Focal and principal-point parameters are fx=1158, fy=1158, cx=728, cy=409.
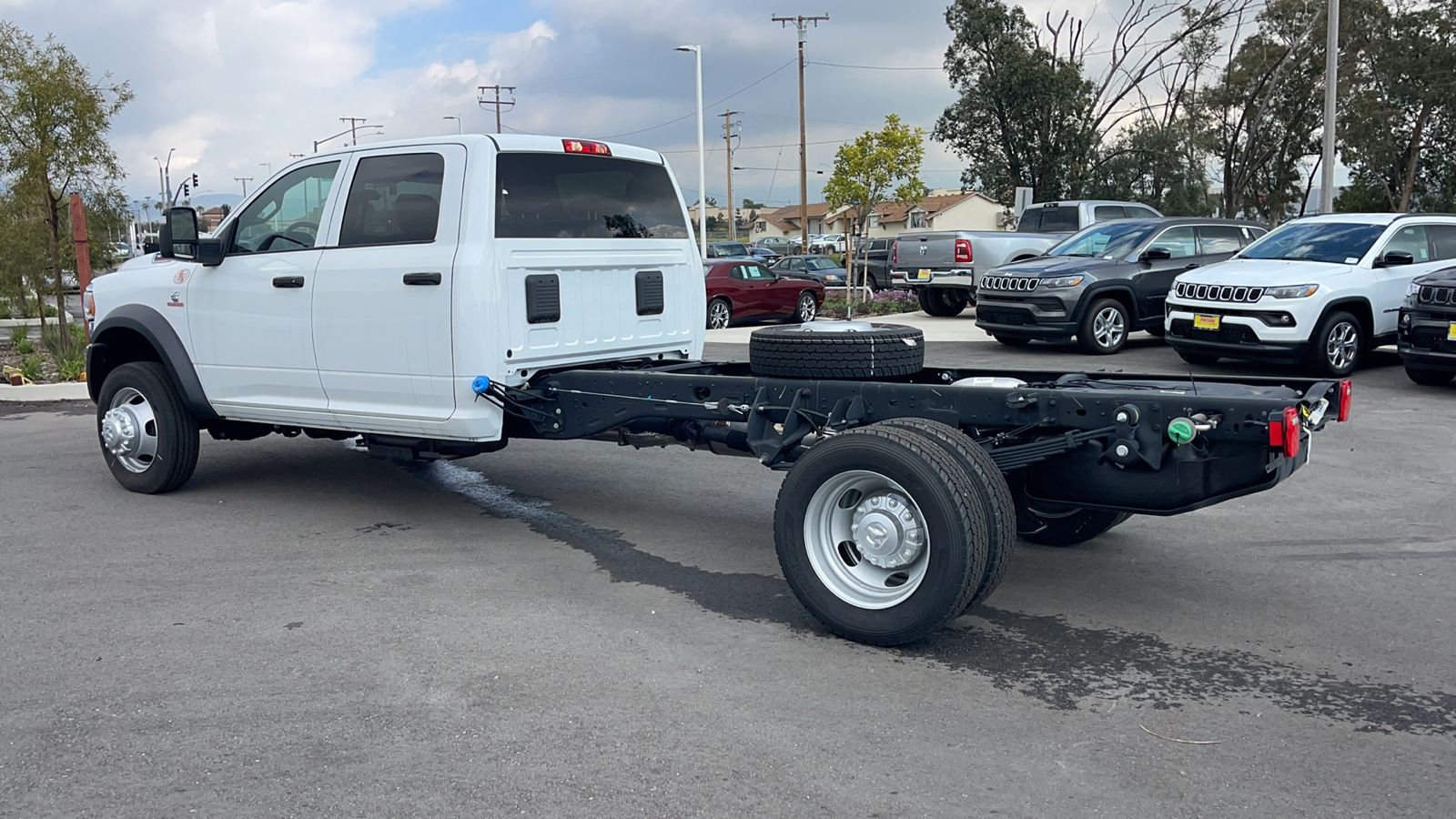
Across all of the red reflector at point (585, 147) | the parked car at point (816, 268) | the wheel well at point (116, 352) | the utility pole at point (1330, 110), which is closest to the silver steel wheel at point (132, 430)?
the wheel well at point (116, 352)

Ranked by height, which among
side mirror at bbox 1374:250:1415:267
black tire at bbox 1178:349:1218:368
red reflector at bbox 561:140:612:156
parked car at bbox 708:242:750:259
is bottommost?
black tire at bbox 1178:349:1218:368

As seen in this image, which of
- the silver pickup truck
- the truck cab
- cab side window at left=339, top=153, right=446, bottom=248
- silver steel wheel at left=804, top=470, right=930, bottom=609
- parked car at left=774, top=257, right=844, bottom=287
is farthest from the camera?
parked car at left=774, top=257, right=844, bottom=287

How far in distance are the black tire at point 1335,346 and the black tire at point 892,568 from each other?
8.90 m

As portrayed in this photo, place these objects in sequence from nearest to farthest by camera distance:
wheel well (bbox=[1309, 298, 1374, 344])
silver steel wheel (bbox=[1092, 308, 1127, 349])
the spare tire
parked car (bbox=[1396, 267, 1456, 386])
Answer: the spare tire → parked car (bbox=[1396, 267, 1456, 386]) → wheel well (bbox=[1309, 298, 1374, 344]) → silver steel wheel (bbox=[1092, 308, 1127, 349])

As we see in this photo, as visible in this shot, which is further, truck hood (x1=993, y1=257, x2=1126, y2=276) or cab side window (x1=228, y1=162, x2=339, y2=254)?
truck hood (x1=993, y1=257, x2=1126, y2=276)

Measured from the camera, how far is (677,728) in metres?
3.79

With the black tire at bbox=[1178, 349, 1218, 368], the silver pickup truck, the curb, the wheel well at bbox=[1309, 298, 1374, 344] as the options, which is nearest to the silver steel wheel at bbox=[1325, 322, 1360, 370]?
the wheel well at bbox=[1309, 298, 1374, 344]

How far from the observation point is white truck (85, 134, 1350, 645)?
171 inches

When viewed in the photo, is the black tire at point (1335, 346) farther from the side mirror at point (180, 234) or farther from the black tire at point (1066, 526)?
the side mirror at point (180, 234)

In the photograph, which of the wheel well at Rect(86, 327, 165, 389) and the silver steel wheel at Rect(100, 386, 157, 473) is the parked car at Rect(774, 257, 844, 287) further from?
the silver steel wheel at Rect(100, 386, 157, 473)

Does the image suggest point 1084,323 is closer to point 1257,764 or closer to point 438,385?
point 438,385

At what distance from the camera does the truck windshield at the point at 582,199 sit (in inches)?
238

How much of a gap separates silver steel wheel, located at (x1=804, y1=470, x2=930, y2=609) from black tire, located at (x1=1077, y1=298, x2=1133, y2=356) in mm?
10292

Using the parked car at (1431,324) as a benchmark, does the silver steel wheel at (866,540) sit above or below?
below
